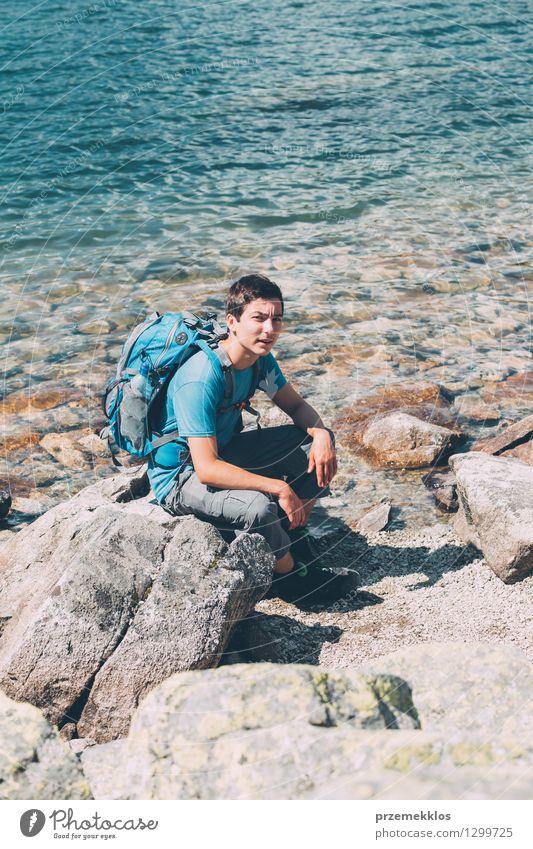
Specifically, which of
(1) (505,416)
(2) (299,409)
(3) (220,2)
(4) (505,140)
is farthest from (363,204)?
(3) (220,2)

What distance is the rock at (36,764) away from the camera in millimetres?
4156

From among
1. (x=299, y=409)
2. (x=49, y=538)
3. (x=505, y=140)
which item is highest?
(x=299, y=409)

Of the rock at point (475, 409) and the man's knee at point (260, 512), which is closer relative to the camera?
the man's knee at point (260, 512)

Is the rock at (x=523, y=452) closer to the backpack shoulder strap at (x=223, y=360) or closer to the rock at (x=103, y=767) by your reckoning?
the backpack shoulder strap at (x=223, y=360)

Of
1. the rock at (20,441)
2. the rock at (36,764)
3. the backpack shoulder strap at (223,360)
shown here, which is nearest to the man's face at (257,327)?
the backpack shoulder strap at (223,360)

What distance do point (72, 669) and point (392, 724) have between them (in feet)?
7.18

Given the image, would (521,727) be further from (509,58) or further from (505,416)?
(509,58)

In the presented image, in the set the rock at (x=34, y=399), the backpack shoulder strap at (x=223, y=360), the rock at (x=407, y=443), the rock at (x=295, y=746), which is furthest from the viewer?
the rock at (x=34, y=399)

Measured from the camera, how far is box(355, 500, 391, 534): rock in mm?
8125

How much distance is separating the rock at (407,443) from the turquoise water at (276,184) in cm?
116

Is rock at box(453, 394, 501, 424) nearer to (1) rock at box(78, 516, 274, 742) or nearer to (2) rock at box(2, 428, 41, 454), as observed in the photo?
(2) rock at box(2, 428, 41, 454)

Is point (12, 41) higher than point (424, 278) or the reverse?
higher

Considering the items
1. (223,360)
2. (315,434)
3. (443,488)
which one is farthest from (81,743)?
(443,488)

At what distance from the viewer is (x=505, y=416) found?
10.4m
